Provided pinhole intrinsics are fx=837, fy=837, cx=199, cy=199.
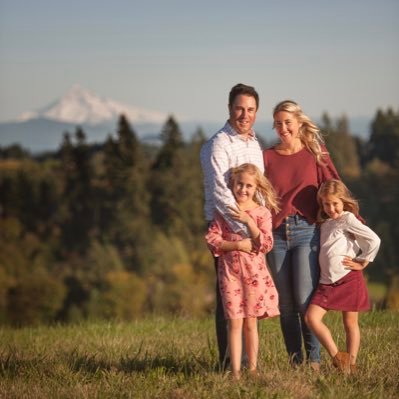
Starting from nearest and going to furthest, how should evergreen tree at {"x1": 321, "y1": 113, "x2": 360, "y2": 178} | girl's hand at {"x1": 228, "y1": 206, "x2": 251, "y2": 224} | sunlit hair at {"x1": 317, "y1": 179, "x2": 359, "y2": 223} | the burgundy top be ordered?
girl's hand at {"x1": 228, "y1": 206, "x2": 251, "y2": 224}, sunlit hair at {"x1": 317, "y1": 179, "x2": 359, "y2": 223}, the burgundy top, evergreen tree at {"x1": 321, "y1": 113, "x2": 360, "y2": 178}

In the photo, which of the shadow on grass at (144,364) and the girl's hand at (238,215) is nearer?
the girl's hand at (238,215)

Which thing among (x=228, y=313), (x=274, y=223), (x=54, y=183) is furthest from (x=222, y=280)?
(x=54, y=183)

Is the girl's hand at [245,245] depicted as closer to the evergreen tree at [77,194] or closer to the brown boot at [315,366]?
the brown boot at [315,366]

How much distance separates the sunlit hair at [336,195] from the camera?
610cm

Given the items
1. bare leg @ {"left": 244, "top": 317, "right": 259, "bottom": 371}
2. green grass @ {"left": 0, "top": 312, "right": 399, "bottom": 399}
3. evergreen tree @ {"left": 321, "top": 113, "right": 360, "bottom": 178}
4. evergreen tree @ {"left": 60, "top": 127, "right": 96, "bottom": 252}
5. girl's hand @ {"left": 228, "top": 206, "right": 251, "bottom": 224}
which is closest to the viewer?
green grass @ {"left": 0, "top": 312, "right": 399, "bottom": 399}

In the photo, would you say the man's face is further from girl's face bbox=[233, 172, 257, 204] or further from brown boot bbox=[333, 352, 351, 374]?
brown boot bbox=[333, 352, 351, 374]

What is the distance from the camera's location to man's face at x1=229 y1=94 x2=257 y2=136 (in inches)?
232

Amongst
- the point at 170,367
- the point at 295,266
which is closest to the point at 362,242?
the point at 295,266

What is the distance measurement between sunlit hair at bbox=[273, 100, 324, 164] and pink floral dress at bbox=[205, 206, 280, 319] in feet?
2.28

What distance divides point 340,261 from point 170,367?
5.23 ft

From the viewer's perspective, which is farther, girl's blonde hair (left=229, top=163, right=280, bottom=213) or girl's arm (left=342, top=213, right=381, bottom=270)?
girl's arm (left=342, top=213, right=381, bottom=270)

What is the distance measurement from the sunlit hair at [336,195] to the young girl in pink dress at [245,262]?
463 mm

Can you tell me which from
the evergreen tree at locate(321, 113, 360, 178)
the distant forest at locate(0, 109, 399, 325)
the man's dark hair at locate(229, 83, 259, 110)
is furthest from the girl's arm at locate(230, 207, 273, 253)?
the evergreen tree at locate(321, 113, 360, 178)

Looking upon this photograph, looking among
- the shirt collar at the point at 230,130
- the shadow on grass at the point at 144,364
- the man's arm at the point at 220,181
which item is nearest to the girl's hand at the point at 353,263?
the man's arm at the point at 220,181
